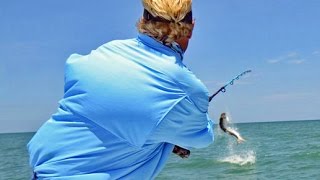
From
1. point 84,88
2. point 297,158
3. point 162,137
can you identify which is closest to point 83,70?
point 84,88

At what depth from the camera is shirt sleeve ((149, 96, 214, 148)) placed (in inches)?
68.0

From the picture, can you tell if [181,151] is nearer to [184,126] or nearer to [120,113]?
[184,126]

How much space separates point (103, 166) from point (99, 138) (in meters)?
0.10

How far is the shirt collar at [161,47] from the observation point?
5.87 ft

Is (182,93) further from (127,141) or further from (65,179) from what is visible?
(65,179)

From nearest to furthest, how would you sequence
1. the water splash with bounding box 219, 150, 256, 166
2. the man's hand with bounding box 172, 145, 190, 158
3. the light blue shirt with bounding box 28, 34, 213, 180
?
Answer: the light blue shirt with bounding box 28, 34, 213, 180 < the man's hand with bounding box 172, 145, 190, 158 < the water splash with bounding box 219, 150, 256, 166

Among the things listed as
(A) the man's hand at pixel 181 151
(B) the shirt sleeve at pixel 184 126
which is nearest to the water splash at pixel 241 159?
(A) the man's hand at pixel 181 151

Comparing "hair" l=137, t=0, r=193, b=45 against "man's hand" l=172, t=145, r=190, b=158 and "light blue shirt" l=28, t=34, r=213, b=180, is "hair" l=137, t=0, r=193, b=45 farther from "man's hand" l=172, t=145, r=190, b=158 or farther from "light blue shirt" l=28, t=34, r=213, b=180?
"man's hand" l=172, t=145, r=190, b=158

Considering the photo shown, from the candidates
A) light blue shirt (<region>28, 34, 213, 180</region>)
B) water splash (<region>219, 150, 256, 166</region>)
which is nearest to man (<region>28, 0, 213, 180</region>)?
light blue shirt (<region>28, 34, 213, 180</region>)

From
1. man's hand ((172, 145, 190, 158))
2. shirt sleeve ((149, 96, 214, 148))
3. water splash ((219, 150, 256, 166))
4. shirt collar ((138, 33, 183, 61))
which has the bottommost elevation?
water splash ((219, 150, 256, 166))

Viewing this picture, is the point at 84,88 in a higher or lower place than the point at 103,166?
higher

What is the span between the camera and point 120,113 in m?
1.70

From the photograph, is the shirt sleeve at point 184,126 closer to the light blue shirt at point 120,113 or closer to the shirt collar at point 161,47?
the light blue shirt at point 120,113

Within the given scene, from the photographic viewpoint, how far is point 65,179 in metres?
1.74
